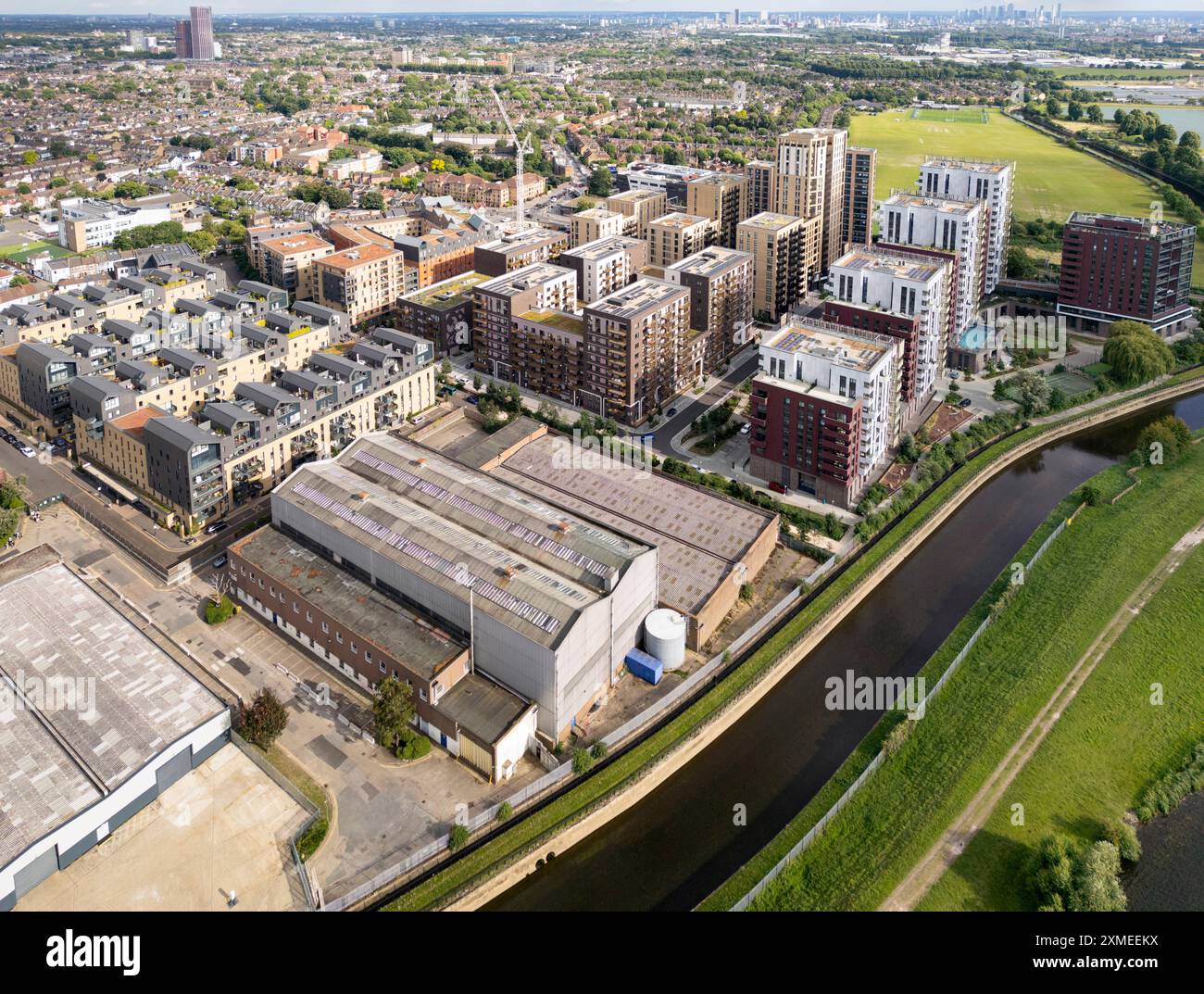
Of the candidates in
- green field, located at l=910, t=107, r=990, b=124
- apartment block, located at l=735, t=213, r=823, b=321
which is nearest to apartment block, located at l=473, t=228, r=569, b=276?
apartment block, located at l=735, t=213, r=823, b=321

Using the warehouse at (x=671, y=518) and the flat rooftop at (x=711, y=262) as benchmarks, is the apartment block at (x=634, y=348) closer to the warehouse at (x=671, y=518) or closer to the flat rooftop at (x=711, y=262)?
the flat rooftop at (x=711, y=262)

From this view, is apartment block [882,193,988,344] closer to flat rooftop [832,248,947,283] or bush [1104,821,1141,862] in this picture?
flat rooftop [832,248,947,283]

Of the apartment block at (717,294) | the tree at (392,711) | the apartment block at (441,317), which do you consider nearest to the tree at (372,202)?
the apartment block at (441,317)

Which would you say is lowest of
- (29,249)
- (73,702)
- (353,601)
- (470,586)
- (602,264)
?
(73,702)

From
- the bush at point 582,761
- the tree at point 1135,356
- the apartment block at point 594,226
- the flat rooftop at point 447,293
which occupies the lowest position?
the bush at point 582,761

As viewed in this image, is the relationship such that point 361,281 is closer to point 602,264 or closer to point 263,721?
point 602,264

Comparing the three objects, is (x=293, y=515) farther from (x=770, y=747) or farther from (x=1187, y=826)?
(x=1187, y=826)

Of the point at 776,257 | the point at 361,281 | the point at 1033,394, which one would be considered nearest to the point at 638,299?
the point at 776,257
